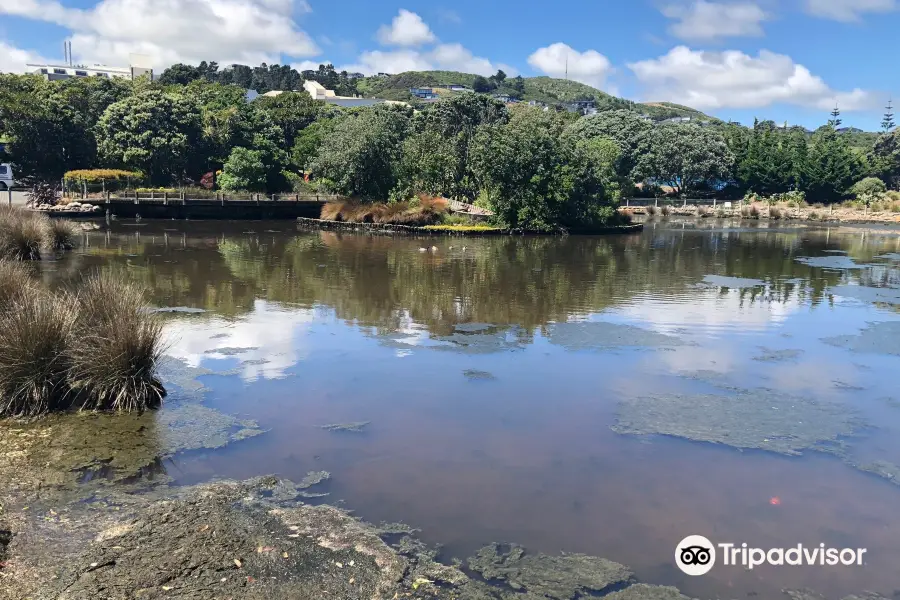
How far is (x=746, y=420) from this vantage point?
884cm

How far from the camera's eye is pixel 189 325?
43.8ft

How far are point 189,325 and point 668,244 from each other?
24971 millimetres

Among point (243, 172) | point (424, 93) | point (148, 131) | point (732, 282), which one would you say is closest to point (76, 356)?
point (732, 282)

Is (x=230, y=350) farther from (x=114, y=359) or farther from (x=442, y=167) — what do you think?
(x=442, y=167)

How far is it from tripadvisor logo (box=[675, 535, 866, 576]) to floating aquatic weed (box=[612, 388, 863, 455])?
212 cm

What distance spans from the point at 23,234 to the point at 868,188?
222 ft

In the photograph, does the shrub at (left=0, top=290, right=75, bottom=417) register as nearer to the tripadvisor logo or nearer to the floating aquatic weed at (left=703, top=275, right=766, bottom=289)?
the tripadvisor logo

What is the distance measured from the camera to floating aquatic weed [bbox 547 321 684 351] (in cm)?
1248

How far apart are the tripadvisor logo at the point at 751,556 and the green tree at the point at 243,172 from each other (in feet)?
149

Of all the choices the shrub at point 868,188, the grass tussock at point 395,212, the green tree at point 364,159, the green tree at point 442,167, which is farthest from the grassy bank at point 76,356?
the shrub at point 868,188

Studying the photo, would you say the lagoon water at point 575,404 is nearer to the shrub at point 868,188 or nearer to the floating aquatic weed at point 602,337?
the floating aquatic weed at point 602,337

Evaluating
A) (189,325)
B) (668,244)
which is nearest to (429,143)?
(668,244)

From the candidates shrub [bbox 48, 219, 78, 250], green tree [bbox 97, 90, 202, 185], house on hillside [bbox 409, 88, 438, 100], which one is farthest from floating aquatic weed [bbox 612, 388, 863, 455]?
house on hillside [bbox 409, 88, 438, 100]

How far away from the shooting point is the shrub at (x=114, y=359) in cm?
829
